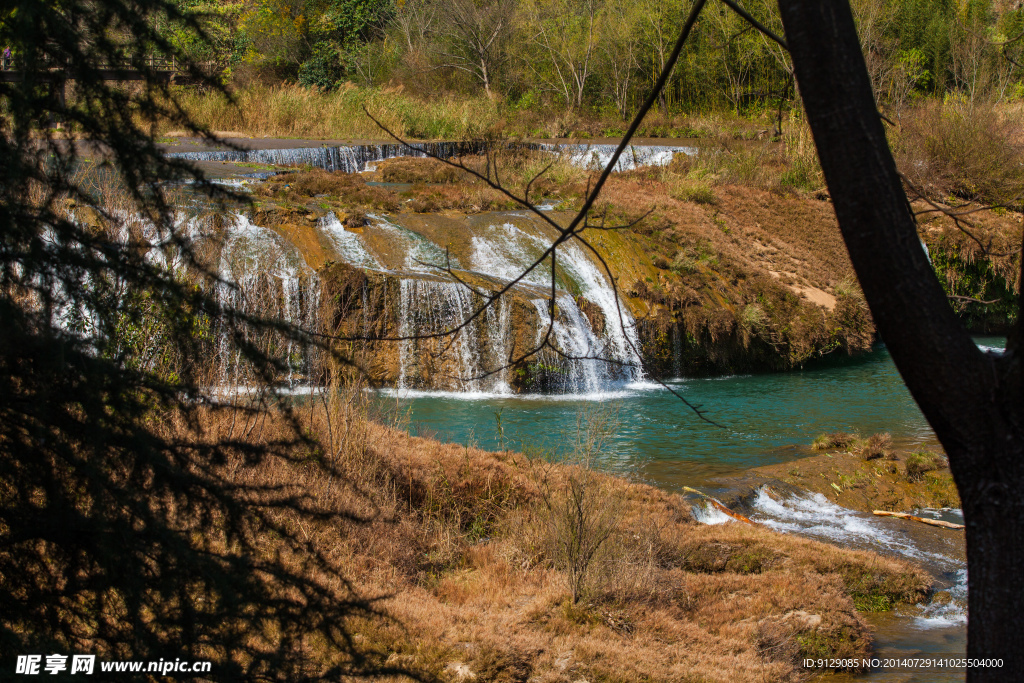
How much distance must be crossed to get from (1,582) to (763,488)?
6.47 meters

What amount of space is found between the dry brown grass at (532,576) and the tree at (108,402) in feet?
1.00

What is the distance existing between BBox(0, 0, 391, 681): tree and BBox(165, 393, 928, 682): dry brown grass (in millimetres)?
304

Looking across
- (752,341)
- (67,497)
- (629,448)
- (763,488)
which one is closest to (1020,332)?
(67,497)

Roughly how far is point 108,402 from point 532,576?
3.07m

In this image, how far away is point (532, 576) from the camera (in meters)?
5.14

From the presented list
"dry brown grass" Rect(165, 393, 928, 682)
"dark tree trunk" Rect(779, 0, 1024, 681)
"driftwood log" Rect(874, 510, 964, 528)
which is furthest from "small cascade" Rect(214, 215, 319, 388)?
"dark tree trunk" Rect(779, 0, 1024, 681)

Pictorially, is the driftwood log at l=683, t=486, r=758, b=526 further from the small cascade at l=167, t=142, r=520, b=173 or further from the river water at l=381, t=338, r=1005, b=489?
the small cascade at l=167, t=142, r=520, b=173

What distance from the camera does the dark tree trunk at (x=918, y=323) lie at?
199 centimetres

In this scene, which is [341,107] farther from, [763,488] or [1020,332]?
[1020,332]

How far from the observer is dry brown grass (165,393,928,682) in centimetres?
421

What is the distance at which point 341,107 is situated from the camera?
25.1 meters

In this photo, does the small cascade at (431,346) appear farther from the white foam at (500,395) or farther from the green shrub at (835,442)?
the green shrub at (835,442)

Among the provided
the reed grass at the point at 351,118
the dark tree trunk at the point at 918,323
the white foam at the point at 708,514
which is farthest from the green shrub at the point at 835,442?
the reed grass at the point at 351,118

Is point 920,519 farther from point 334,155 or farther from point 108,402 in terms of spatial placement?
point 334,155
